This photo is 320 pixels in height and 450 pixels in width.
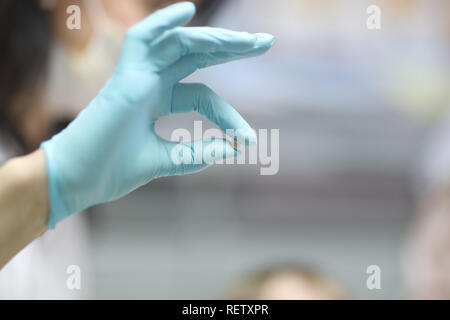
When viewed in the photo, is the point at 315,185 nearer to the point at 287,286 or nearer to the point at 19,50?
the point at 287,286

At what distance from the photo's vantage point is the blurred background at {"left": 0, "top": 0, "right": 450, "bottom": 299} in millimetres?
2006

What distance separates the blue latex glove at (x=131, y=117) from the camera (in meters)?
0.69

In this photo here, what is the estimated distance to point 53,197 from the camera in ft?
2.27

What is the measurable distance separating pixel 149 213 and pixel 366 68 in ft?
4.22

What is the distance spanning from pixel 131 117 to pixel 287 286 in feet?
4.16

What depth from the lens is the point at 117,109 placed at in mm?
689

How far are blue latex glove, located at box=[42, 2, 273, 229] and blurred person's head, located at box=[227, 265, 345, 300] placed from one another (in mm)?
1108

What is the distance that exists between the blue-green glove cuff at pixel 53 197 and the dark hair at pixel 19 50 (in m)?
1.36

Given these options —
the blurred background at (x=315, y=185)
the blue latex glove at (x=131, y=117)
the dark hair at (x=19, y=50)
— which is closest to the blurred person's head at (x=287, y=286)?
the blurred background at (x=315, y=185)

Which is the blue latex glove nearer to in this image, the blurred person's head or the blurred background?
the blurred person's head

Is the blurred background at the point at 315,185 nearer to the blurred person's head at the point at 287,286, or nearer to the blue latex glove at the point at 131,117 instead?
the blurred person's head at the point at 287,286

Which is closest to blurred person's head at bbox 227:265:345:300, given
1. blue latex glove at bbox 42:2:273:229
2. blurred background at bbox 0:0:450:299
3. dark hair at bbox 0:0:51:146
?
blurred background at bbox 0:0:450:299

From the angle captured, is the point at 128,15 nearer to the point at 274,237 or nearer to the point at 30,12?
the point at 30,12
